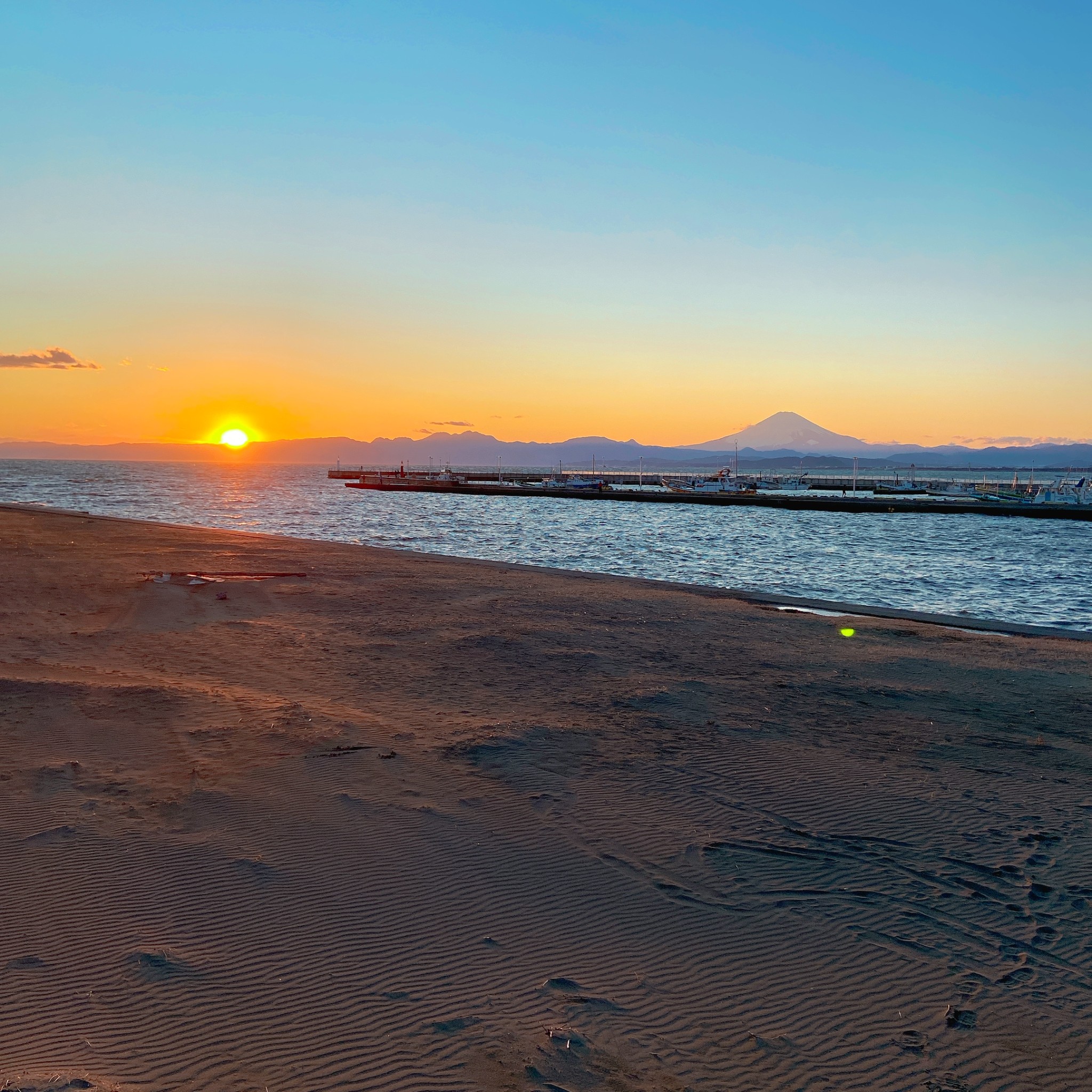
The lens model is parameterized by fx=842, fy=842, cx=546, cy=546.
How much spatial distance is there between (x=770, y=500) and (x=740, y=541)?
38.7 meters

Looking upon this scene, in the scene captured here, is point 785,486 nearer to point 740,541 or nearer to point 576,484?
point 576,484

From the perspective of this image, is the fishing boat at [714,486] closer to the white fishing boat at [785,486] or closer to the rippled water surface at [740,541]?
the white fishing boat at [785,486]

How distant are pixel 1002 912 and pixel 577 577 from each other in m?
15.5

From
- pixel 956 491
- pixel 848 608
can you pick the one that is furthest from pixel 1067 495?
pixel 848 608

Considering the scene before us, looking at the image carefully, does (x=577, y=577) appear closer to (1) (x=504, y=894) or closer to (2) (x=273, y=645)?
(2) (x=273, y=645)

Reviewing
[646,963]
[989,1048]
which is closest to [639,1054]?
[646,963]

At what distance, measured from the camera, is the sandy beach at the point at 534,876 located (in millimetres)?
3348

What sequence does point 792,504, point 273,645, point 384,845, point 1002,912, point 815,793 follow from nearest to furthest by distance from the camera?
point 1002,912 → point 384,845 → point 815,793 → point 273,645 → point 792,504

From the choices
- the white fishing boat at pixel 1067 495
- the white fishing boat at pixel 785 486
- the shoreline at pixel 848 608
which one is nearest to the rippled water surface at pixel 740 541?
the shoreline at pixel 848 608

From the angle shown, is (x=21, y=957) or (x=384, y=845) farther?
(x=384, y=845)

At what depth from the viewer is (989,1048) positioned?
3.42 m

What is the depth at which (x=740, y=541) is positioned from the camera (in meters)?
35.6

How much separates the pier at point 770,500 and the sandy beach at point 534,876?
193 ft

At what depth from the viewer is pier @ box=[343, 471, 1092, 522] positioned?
62688 millimetres
